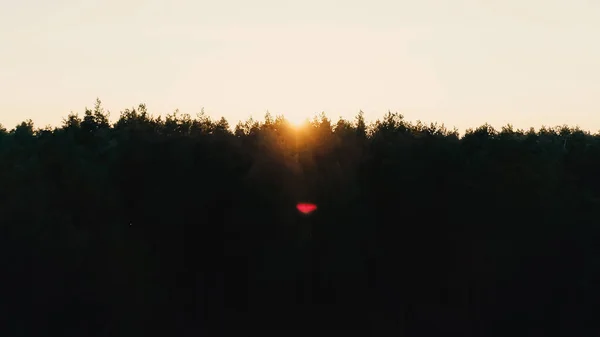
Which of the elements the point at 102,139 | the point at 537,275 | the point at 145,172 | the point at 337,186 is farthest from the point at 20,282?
the point at 537,275

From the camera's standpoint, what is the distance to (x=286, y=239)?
33.6m

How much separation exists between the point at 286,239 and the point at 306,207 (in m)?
1.92

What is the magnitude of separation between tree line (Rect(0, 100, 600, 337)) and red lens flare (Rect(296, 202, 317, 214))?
0.23 m

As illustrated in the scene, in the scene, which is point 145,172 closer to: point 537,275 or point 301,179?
point 301,179

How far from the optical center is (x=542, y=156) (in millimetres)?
40375

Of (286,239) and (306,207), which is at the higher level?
(306,207)

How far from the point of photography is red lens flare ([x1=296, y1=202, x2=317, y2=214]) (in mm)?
34344

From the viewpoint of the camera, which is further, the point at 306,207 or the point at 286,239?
the point at 306,207

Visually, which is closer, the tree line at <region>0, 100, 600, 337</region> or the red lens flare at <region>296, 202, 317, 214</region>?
the tree line at <region>0, 100, 600, 337</region>

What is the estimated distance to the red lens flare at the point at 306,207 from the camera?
34344 mm

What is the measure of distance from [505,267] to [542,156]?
849cm

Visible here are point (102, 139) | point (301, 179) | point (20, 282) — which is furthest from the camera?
point (102, 139)

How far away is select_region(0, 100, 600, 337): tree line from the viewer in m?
30.8

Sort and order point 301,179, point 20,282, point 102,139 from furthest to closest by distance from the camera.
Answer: point 102,139 → point 301,179 → point 20,282
